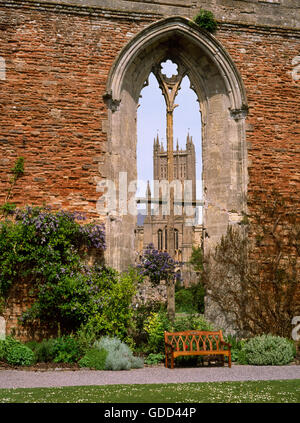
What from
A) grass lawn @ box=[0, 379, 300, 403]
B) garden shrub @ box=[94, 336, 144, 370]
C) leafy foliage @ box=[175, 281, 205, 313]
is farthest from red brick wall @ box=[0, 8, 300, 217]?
grass lawn @ box=[0, 379, 300, 403]

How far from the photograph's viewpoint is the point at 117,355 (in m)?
6.80

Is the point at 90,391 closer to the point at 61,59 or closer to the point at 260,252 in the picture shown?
the point at 260,252

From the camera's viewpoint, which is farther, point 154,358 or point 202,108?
point 202,108

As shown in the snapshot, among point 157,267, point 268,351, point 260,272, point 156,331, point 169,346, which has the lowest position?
point 268,351

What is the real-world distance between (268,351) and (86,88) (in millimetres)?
5293

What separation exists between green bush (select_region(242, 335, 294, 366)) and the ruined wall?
90.5 inches

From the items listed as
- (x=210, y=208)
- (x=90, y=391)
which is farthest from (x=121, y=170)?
(x=90, y=391)

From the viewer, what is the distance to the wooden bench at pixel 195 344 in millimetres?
6855

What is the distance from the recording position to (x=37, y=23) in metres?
8.45

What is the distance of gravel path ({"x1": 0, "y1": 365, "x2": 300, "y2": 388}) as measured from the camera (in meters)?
5.70

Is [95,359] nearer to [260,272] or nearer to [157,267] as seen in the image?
[157,267]

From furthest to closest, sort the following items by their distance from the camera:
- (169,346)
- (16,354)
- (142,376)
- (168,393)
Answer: (169,346) < (16,354) < (142,376) < (168,393)
